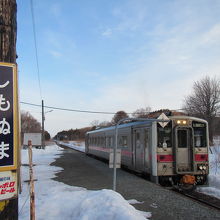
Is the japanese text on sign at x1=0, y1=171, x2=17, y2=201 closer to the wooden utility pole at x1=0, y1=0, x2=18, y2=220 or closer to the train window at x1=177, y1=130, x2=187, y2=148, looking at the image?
the wooden utility pole at x1=0, y1=0, x2=18, y2=220

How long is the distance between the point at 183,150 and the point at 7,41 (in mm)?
10066

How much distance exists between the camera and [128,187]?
10.5 meters

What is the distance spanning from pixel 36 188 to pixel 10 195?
27.0 feet

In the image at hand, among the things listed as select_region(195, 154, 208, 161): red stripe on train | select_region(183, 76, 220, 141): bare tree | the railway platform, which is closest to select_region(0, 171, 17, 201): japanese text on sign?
the railway platform

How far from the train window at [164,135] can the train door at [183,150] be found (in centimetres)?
27

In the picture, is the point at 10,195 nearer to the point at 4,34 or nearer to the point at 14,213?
the point at 14,213

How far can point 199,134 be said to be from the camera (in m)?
12.4

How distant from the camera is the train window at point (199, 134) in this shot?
1232cm

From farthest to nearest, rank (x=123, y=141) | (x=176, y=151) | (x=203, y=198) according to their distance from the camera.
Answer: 1. (x=123, y=141)
2. (x=176, y=151)
3. (x=203, y=198)

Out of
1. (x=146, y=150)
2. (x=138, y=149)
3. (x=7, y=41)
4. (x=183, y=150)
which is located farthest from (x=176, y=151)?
(x=7, y=41)

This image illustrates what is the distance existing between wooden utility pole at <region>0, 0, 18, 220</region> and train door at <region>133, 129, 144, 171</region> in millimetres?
10309

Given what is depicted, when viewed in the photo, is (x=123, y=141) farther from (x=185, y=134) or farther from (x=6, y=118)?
(x=6, y=118)

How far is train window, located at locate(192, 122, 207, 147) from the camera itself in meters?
12.3

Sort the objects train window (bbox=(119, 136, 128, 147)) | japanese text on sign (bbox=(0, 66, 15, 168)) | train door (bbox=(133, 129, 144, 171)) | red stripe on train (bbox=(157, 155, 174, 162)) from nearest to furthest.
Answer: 1. japanese text on sign (bbox=(0, 66, 15, 168))
2. red stripe on train (bbox=(157, 155, 174, 162))
3. train door (bbox=(133, 129, 144, 171))
4. train window (bbox=(119, 136, 128, 147))
